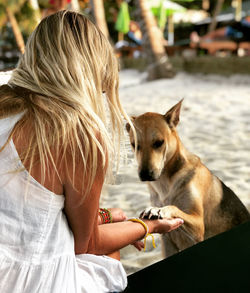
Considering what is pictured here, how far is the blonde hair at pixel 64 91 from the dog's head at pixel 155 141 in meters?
0.68

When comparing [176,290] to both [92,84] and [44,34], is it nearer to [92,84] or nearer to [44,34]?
[92,84]

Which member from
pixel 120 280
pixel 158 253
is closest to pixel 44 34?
pixel 120 280

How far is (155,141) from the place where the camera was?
1933 mm

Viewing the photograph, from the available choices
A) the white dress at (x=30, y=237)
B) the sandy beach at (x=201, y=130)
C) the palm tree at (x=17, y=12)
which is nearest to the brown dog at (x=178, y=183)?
the sandy beach at (x=201, y=130)

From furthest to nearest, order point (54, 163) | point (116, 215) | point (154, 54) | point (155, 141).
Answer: point (154, 54)
point (155, 141)
point (116, 215)
point (54, 163)

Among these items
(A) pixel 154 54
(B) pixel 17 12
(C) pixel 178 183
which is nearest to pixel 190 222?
(C) pixel 178 183

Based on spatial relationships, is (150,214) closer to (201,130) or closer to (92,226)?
(92,226)

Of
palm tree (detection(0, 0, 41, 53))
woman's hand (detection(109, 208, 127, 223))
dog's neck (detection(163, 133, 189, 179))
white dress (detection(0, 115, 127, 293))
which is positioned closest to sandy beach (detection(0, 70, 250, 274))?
dog's neck (detection(163, 133, 189, 179))

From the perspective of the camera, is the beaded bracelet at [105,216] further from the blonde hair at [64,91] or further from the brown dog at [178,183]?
the blonde hair at [64,91]

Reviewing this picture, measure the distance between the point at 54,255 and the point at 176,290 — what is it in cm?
45

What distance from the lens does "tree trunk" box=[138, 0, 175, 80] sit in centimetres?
740

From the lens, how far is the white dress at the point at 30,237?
103 centimetres

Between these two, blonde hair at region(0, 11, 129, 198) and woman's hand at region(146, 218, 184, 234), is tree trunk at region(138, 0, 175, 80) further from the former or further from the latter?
blonde hair at region(0, 11, 129, 198)

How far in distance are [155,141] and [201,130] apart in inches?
114
